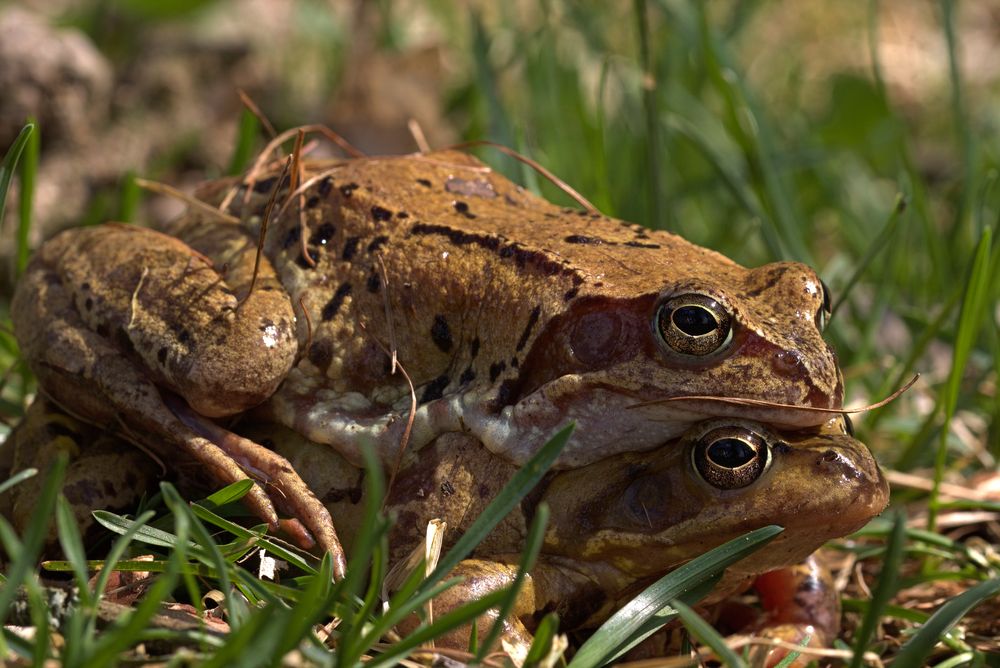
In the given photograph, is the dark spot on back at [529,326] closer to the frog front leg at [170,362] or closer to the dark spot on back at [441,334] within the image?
the dark spot on back at [441,334]

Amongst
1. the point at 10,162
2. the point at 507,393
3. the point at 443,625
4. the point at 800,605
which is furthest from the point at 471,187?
the point at 443,625

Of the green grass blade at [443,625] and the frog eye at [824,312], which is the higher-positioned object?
the frog eye at [824,312]

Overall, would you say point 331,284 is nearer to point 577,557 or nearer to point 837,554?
point 577,557

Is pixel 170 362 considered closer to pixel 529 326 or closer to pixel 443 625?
pixel 529 326

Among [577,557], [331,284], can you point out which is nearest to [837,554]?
[577,557]

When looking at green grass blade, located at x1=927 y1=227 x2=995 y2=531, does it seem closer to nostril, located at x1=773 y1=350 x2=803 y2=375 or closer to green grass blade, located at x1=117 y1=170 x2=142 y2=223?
nostril, located at x1=773 y1=350 x2=803 y2=375

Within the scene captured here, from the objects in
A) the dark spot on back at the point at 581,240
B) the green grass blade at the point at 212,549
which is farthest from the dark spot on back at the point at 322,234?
the green grass blade at the point at 212,549
